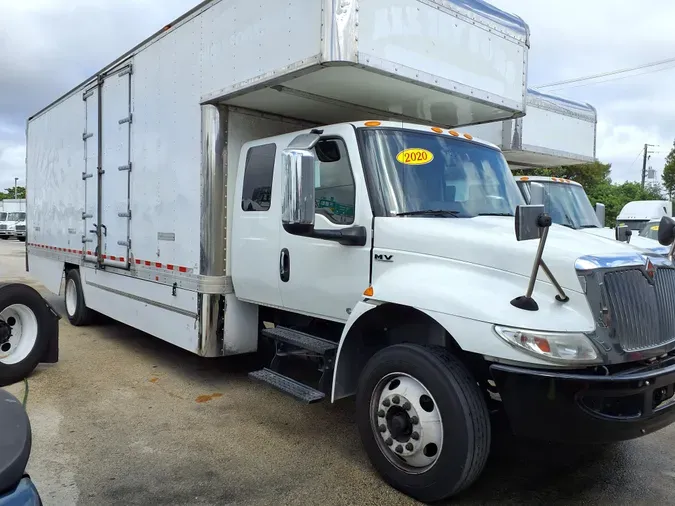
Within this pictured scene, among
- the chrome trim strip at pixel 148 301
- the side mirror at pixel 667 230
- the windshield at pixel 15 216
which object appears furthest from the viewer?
the windshield at pixel 15 216

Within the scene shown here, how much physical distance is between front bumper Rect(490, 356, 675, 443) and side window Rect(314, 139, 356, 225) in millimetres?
1674

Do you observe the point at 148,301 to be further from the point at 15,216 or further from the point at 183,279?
the point at 15,216

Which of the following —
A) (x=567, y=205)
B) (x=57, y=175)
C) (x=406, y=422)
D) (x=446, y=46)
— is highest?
(x=446, y=46)

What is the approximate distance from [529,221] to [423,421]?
135cm

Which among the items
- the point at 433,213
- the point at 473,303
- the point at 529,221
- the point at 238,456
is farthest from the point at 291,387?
the point at 529,221

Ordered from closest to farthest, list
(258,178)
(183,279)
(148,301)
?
(258,178) < (183,279) < (148,301)

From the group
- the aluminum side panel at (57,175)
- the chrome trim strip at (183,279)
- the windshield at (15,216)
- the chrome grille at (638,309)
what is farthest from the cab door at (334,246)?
the windshield at (15,216)

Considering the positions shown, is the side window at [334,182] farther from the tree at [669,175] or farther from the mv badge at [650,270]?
the tree at [669,175]

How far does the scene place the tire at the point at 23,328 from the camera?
6066mm

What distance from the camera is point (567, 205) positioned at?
914 cm

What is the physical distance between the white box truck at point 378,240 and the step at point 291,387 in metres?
0.03

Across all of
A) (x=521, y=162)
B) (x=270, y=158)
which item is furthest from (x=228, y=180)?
(x=521, y=162)

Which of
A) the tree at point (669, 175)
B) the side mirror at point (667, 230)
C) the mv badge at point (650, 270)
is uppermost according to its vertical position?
the tree at point (669, 175)

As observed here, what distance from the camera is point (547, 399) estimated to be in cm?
301
